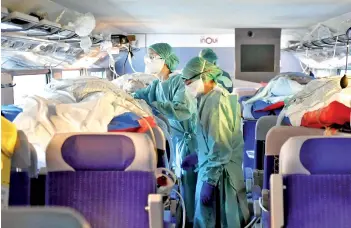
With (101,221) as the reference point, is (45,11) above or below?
above

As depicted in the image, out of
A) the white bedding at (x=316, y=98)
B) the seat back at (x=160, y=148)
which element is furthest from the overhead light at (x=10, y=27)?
the white bedding at (x=316, y=98)

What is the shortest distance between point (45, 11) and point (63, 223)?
2.97 m

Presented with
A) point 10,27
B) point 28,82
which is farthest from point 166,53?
point 28,82

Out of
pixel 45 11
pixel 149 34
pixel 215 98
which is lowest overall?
pixel 215 98

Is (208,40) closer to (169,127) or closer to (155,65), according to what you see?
(155,65)

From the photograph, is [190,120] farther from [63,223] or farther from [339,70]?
[339,70]

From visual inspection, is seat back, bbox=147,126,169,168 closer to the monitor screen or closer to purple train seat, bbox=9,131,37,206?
purple train seat, bbox=9,131,37,206

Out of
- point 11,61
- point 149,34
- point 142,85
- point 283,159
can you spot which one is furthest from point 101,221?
point 149,34

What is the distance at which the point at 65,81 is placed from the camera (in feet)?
10.0

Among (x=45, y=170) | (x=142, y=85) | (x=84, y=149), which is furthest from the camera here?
(x=142, y=85)

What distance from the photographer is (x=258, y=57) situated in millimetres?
7531

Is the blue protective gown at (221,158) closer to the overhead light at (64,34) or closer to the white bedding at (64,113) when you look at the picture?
the white bedding at (64,113)

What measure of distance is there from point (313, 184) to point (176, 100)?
6.26ft

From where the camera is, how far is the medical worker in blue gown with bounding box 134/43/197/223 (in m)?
3.84
